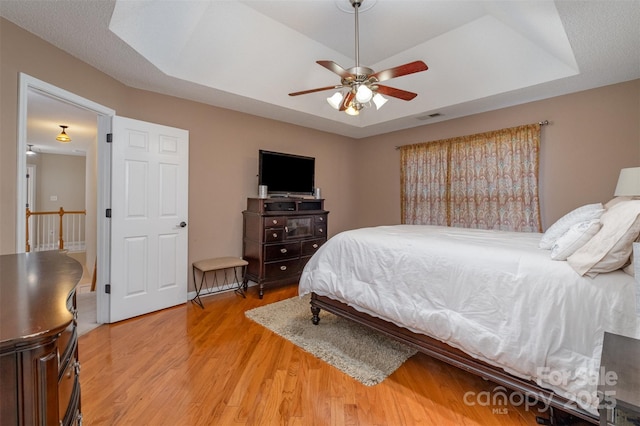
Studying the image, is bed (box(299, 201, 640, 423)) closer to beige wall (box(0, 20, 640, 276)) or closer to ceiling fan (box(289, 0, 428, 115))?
ceiling fan (box(289, 0, 428, 115))

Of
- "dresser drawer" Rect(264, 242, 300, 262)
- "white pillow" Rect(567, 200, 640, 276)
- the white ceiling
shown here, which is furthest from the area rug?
the white ceiling

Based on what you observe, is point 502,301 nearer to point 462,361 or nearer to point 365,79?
point 462,361

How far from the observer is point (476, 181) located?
393 centimetres

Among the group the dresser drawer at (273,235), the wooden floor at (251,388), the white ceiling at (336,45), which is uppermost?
the white ceiling at (336,45)

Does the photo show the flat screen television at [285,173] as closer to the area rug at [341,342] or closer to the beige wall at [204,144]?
the beige wall at [204,144]

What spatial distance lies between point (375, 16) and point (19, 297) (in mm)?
3303

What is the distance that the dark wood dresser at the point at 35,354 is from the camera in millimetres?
633

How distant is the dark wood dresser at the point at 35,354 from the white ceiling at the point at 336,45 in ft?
6.42

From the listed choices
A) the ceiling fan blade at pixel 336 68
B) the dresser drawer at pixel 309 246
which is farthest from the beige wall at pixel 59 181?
the ceiling fan blade at pixel 336 68

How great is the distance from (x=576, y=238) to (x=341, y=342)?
1.82 metres

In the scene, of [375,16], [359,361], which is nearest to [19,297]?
[359,361]

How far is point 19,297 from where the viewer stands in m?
0.86

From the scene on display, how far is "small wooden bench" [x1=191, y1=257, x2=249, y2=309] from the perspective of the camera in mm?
3367

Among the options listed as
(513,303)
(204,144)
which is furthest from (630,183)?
(204,144)
